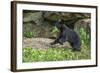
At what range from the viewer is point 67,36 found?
7.02 ft

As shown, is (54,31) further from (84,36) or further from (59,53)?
(84,36)

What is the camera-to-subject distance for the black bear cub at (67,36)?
211 cm

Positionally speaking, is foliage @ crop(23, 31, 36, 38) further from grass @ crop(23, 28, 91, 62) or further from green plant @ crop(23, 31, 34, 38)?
grass @ crop(23, 28, 91, 62)

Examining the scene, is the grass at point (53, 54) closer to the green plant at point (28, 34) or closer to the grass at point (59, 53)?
the grass at point (59, 53)

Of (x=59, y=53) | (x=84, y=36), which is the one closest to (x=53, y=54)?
(x=59, y=53)

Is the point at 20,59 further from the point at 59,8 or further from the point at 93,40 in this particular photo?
the point at 93,40

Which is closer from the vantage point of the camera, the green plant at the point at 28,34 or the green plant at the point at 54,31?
the green plant at the point at 28,34

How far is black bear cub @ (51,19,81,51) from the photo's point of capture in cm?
211

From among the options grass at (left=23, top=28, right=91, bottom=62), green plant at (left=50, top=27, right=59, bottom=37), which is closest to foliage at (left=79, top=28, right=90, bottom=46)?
grass at (left=23, top=28, right=91, bottom=62)

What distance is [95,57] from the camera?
7.45ft

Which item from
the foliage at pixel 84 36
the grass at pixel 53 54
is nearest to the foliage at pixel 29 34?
the grass at pixel 53 54

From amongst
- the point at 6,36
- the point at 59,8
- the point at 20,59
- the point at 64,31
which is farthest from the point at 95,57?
the point at 6,36

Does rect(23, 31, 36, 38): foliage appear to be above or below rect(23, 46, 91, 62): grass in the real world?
above

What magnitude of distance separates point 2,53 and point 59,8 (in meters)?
0.66
